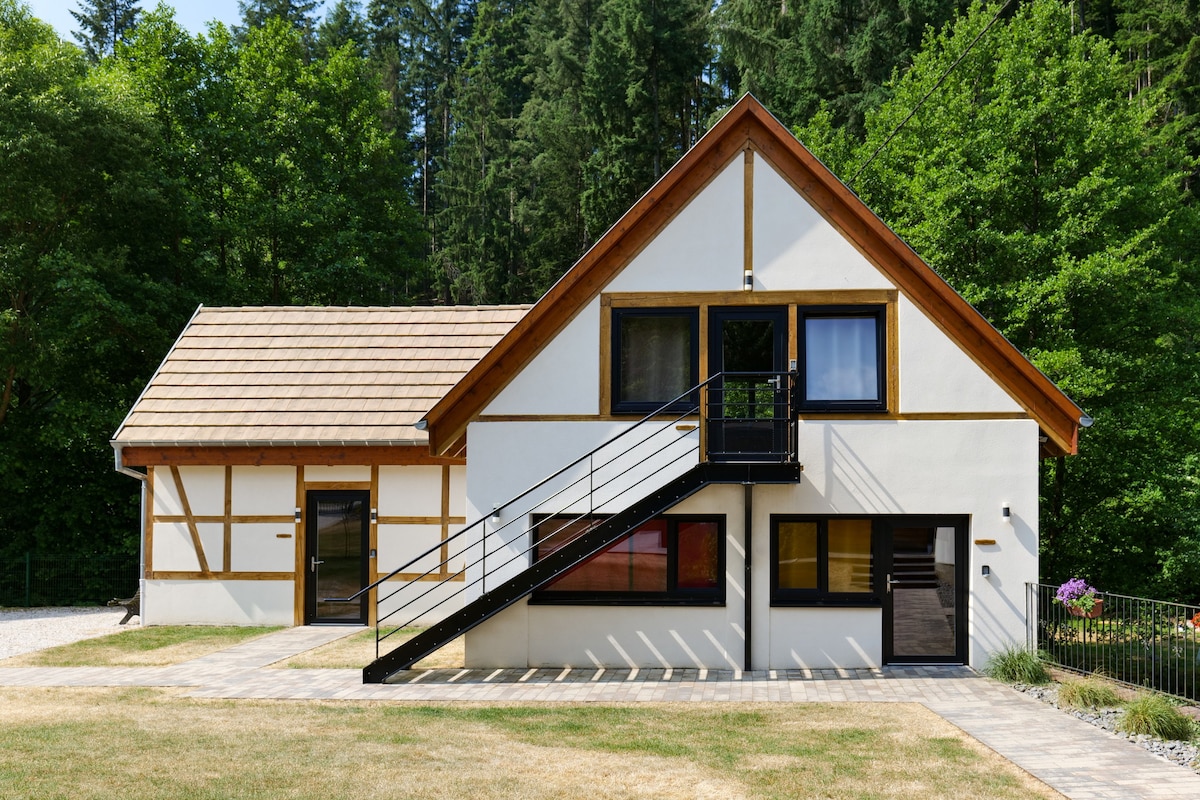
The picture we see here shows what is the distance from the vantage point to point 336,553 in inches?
678

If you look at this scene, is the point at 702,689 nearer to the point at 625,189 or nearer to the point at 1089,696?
the point at 1089,696

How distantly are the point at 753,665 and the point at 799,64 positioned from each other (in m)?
24.8

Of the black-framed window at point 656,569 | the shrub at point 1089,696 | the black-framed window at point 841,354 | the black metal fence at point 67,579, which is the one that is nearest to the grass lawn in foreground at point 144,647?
the black metal fence at point 67,579

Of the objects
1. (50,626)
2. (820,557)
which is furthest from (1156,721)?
(50,626)

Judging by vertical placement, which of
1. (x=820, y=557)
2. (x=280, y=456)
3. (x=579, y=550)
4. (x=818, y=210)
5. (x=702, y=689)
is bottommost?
(x=702, y=689)

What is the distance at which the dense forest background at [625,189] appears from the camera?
20.9 metres

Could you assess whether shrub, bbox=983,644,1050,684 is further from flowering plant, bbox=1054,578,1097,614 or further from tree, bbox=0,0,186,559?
tree, bbox=0,0,186,559

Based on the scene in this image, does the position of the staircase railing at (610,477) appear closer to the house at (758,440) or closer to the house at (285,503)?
the house at (758,440)

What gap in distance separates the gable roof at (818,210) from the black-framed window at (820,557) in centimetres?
266

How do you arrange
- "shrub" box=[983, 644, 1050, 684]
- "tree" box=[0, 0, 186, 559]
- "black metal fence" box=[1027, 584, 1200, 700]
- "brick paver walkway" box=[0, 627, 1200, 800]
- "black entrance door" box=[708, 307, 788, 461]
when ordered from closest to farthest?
"brick paver walkway" box=[0, 627, 1200, 800]
"black metal fence" box=[1027, 584, 1200, 700]
"shrub" box=[983, 644, 1050, 684]
"black entrance door" box=[708, 307, 788, 461]
"tree" box=[0, 0, 186, 559]

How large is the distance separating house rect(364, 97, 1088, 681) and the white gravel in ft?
23.4

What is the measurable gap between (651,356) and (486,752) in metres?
6.32

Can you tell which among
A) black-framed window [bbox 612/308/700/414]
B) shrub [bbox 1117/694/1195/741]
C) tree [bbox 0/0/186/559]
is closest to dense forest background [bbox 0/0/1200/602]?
tree [bbox 0/0/186/559]

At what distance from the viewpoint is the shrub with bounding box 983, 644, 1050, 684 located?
39.7 feet
